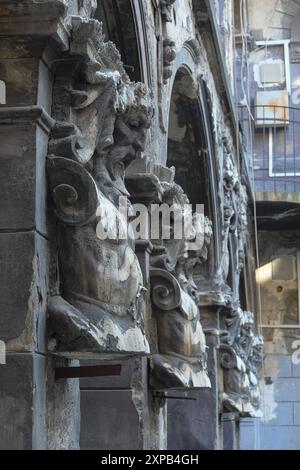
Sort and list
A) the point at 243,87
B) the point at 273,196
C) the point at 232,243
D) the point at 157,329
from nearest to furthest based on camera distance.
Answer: the point at 157,329 → the point at 232,243 → the point at 243,87 → the point at 273,196

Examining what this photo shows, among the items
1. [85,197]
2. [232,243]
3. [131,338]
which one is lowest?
[131,338]

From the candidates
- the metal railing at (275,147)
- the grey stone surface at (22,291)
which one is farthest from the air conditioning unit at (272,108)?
the grey stone surface at (22,291)

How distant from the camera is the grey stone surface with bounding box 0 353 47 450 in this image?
101 inches

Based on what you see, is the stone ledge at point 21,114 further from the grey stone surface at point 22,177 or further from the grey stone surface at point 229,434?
the grey stone surface at point 229,434

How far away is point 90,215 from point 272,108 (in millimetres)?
11013

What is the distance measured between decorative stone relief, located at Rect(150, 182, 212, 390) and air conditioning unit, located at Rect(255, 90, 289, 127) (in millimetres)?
8966

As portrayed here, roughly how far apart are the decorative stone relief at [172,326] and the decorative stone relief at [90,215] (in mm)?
1291

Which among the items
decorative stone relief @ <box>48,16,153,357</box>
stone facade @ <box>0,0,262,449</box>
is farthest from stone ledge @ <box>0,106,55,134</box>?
decorative stone relief @ <box>48,16,153,357</box>

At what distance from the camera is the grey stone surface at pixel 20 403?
256 cm

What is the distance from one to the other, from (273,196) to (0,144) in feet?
33.6

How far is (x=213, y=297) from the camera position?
752cm

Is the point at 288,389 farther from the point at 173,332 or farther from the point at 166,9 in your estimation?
the point at 173,332

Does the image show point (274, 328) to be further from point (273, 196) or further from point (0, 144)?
point (0, 144)
